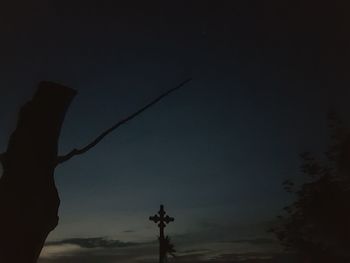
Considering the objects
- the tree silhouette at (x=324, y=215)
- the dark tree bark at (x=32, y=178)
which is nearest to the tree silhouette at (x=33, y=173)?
the dark tree bark at (x=32, y=178)

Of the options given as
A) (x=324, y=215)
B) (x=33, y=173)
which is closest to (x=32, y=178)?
(x=33, y=173)

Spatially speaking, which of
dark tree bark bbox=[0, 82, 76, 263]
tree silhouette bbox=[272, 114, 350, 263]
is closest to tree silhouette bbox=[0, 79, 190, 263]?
dark tree bark bbox=[0, 82, 76, 263]

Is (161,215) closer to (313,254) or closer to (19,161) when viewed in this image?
(313,254)

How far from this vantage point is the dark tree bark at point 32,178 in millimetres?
4176

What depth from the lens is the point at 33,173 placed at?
4344 mm

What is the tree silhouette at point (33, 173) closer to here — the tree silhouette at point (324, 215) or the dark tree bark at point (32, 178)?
the dark tree bark at point (32, 178)

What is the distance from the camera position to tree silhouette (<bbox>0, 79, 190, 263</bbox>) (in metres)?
4.18

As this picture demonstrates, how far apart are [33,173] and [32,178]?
0.05 meters

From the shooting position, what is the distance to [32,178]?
433cm

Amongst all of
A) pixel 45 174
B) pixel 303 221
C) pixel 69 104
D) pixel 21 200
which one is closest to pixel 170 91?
pixel 69 104

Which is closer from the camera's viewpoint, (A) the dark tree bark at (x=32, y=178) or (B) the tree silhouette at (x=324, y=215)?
(A) the dark tree bark at (x=32, y=178)

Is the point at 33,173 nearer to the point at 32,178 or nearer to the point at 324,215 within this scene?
the point at 32,178

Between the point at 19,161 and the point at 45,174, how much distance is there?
0.84 feet

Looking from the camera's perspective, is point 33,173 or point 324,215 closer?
point 33,173
